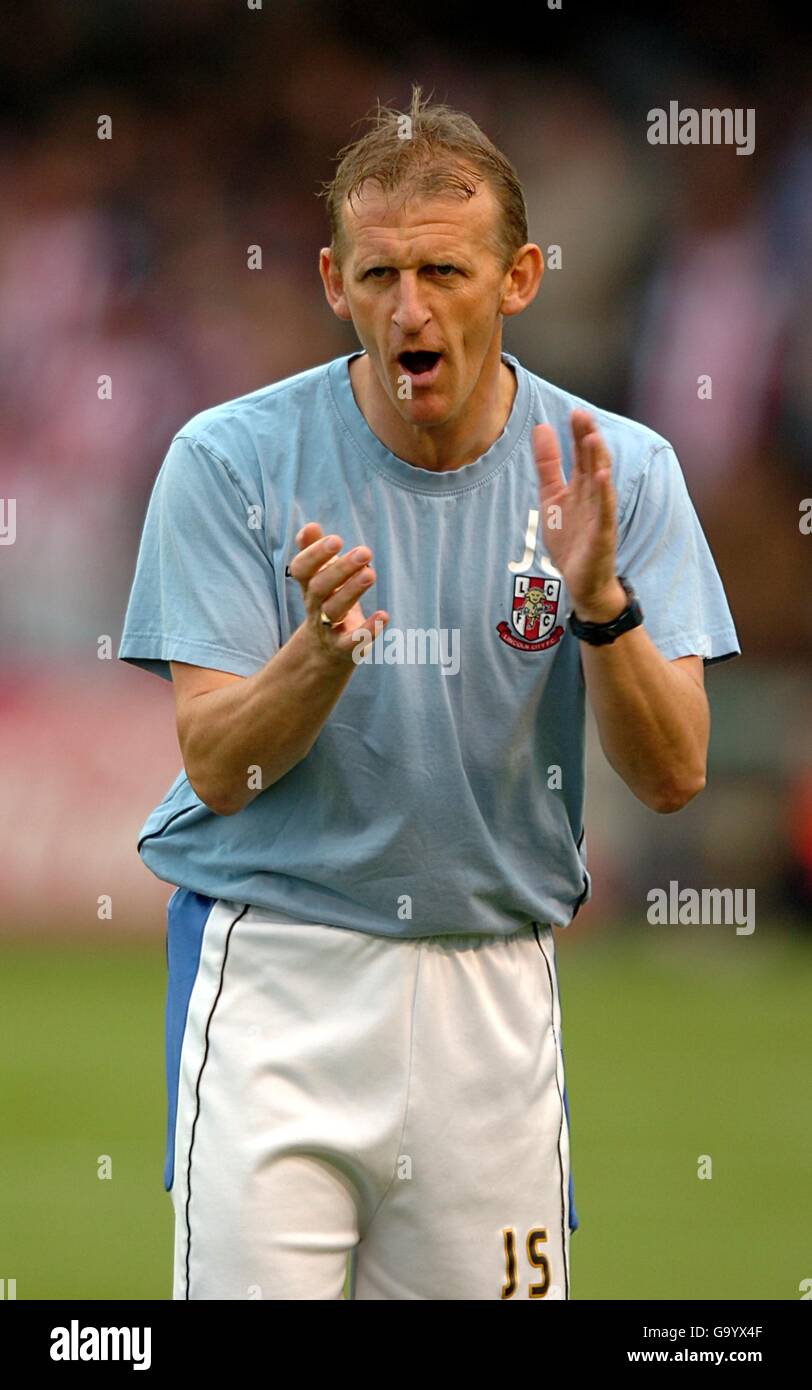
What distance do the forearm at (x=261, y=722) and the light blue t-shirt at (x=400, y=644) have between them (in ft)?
0.37

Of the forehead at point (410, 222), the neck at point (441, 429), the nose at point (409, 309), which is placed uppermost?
the forehead at point (410, 222)

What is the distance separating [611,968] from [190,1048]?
5.47 metres

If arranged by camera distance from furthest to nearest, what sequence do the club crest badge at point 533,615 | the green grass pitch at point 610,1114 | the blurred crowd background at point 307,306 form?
the blurred crowd background at point 307,306, the green grass pitch at point 610,1114, the club crest badge at point 533,615

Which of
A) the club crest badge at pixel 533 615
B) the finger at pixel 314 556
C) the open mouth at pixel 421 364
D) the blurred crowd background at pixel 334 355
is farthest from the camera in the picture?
the blurred crowd background at pixel 334 355

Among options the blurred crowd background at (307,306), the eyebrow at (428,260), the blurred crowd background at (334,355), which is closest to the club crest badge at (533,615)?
the eyebrow at (428,260)

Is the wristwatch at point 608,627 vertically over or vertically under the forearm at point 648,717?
over

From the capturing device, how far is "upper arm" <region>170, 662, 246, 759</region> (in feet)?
10.1

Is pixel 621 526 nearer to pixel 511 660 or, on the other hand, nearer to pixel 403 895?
pixel 511 660

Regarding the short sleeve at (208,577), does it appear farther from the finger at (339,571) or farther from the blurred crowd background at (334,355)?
the blurred crowd background at (334,355)

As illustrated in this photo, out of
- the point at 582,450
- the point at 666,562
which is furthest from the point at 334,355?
the point at 582,450

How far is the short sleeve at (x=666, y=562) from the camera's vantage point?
127 inches

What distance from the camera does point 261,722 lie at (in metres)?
2.93

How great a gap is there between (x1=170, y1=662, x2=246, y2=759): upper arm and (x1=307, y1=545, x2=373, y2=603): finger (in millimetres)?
301
